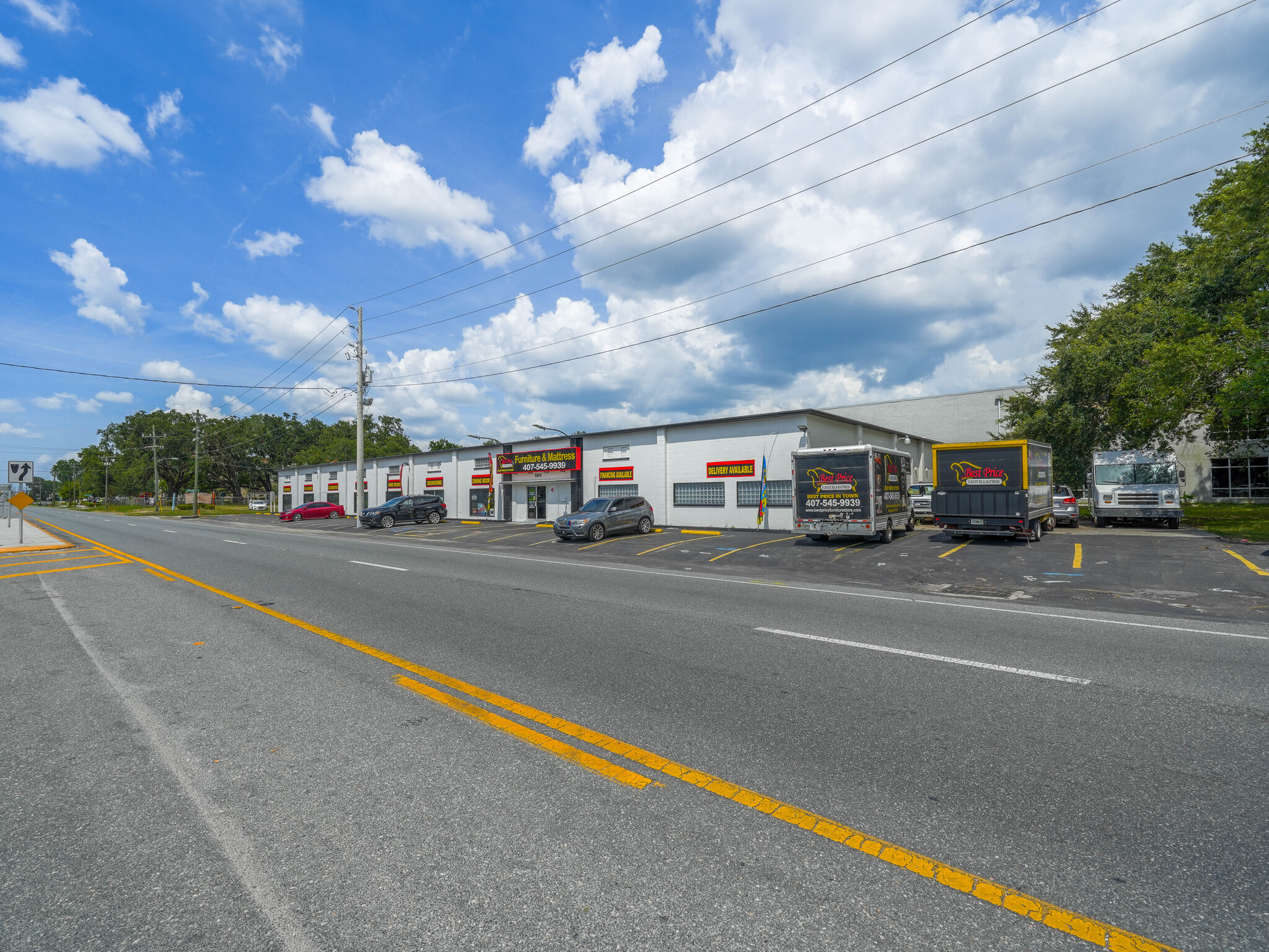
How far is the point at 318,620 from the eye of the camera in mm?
7785

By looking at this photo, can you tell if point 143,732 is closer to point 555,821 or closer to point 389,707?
point 389,707

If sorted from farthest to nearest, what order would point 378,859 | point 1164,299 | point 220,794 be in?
point 1164,299, point 220,794, point 378,859

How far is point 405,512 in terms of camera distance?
34.9 meters

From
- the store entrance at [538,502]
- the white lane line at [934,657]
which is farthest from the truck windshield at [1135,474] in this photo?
the store entrance at [538,502]

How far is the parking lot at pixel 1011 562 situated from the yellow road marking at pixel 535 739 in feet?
28.1

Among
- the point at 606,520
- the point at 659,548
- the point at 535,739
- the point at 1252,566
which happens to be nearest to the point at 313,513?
the point at 606,520

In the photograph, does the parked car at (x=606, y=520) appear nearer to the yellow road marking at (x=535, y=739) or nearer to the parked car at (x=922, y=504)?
the parked car at (x=922, y=504)

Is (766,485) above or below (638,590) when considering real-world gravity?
above

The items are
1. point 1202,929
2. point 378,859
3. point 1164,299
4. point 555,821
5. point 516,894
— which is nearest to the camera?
point 1202,929

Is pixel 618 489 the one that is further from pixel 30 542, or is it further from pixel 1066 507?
pixel 30 542

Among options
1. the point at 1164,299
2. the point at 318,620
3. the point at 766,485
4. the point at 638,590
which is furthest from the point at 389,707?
the point at 1164,299

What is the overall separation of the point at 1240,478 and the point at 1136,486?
24212 mm

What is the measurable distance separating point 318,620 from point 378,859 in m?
5.90

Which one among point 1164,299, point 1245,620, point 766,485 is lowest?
point 1245,620
